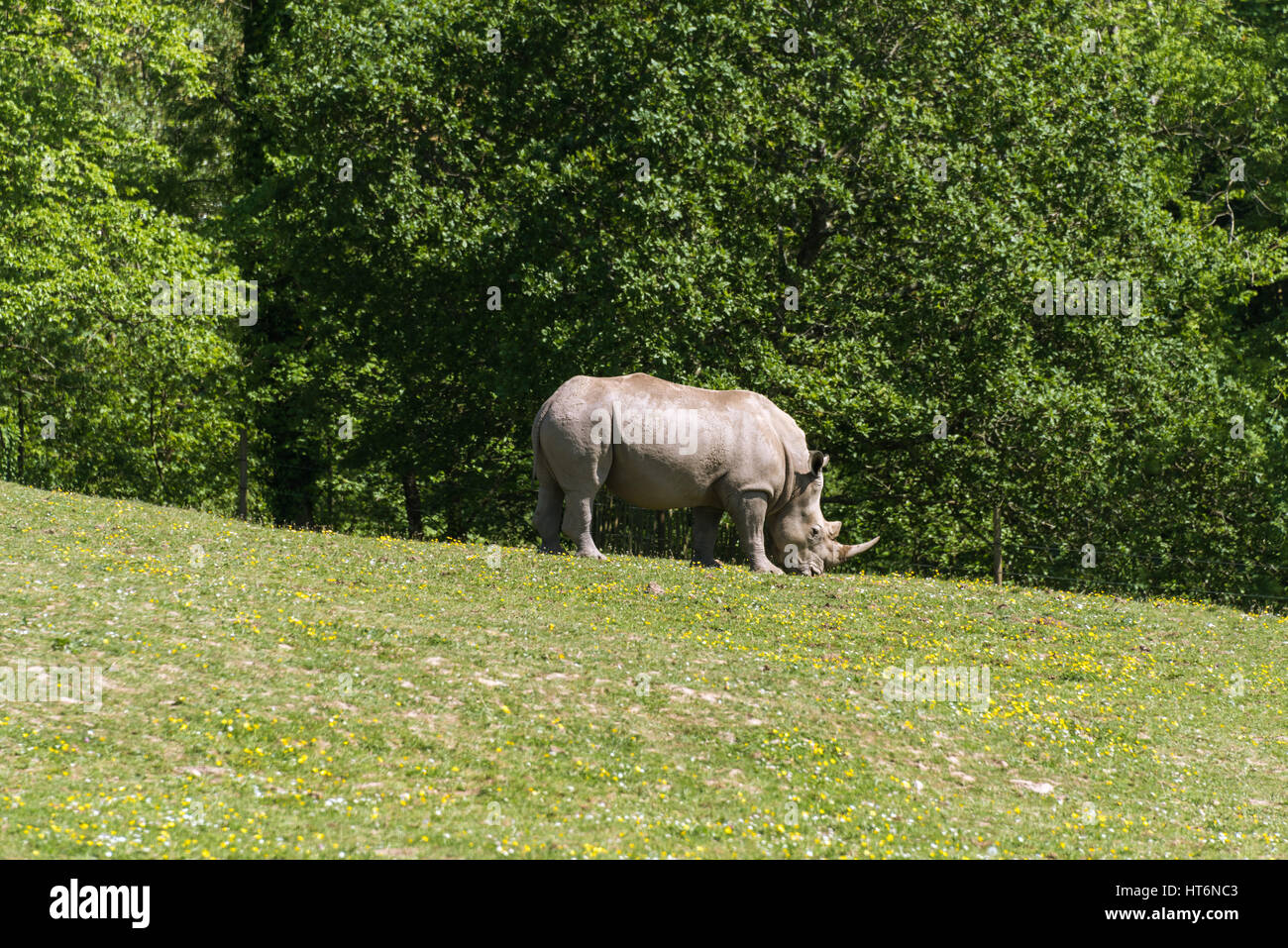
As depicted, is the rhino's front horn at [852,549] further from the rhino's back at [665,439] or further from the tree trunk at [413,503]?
the tree trunk at [413,503]

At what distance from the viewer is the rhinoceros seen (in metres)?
22.4

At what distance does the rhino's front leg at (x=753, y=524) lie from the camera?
2311 cm

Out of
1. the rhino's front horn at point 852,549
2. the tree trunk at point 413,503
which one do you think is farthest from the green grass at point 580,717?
the tree trunk at point 413,503

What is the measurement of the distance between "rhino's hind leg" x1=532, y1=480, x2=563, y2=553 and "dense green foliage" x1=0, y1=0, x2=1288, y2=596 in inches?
217

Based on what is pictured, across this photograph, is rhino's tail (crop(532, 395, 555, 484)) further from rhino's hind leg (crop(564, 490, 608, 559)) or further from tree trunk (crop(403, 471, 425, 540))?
tree trunk (crop(403, 471, 425, 540))

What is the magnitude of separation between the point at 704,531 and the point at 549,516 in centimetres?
281

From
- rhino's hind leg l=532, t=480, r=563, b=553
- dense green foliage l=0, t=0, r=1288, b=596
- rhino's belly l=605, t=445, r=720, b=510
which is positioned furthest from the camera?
dense green foliage l=0, t=0, r=1288, b=596

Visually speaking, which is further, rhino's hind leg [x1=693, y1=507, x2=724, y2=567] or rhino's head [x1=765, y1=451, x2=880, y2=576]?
rhino's hind leg [x1=693, y1=507, x2=724, y2=567]

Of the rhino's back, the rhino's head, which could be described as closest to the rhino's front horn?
the rhino's head

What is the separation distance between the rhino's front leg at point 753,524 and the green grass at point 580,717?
5.47ft

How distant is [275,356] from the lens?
3797 centimetres

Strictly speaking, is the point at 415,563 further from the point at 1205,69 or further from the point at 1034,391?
the point at 1205,69

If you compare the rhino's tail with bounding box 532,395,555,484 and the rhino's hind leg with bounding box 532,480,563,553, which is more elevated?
the rhino's tail with bounding box 532,395,555,484

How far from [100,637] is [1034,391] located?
20040 mm
